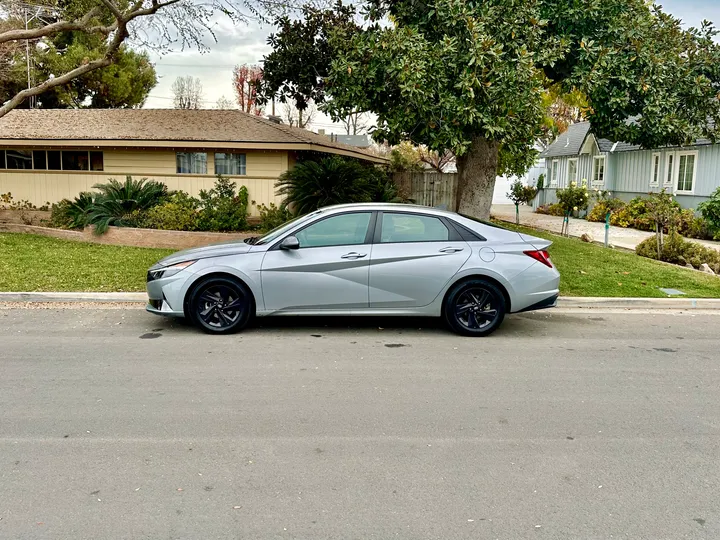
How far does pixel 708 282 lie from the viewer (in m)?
11.6

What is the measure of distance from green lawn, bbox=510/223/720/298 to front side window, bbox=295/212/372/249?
4168mm

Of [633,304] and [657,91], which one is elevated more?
[657,91]

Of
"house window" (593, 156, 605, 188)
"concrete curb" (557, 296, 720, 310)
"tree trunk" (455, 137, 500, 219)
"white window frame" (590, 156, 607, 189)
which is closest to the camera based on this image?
"concrete curb" (557, 296, 720, 310)

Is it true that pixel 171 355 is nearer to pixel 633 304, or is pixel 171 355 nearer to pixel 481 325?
pixel 481 325

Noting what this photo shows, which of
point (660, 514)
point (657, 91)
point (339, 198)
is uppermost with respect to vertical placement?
point (657, 91)

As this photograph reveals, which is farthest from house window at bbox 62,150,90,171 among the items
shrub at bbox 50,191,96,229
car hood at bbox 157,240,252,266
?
car hood at bbox 157,240,252,266

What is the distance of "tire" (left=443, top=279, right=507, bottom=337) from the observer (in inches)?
311

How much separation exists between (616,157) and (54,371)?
26526 mm

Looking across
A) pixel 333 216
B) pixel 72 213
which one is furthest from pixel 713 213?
pixel 72 213

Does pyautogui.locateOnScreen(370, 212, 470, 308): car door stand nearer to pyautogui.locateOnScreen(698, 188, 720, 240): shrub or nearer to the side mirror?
the side mirror

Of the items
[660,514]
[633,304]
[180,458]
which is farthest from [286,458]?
[633,304]

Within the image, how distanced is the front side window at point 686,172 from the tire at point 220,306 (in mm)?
19152

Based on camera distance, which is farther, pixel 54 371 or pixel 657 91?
pixel 657 91

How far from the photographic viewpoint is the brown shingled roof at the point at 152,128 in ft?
57.5
